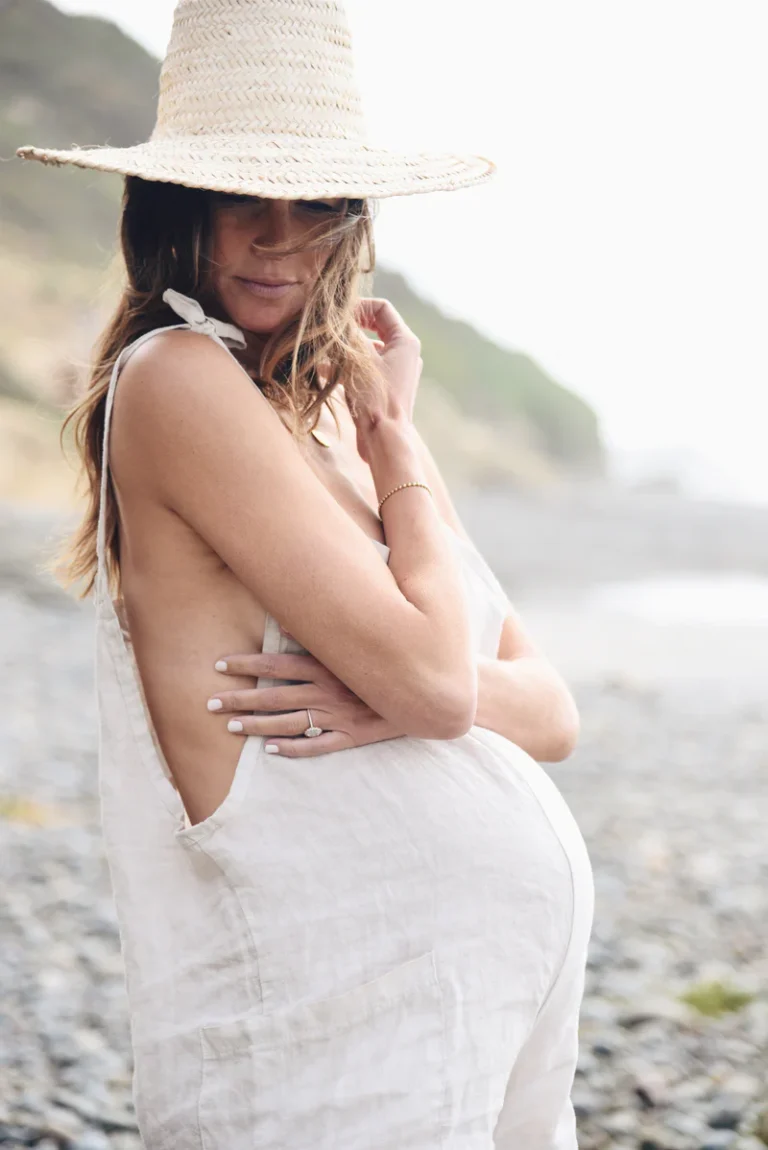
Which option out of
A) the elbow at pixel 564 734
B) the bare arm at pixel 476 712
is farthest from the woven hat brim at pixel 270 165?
the elbow at pixel 564 734

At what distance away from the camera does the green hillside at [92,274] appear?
29531 millimetres

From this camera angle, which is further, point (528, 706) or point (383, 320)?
point (383, 320)

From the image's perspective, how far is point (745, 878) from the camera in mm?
5785

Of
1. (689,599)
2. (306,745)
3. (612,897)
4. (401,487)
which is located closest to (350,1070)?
(306,745)

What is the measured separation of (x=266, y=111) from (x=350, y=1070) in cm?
146

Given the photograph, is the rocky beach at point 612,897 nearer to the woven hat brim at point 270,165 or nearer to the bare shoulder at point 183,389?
the bare shoulder at point 183,389

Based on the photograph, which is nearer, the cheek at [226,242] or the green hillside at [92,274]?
the cheek at [226,242]

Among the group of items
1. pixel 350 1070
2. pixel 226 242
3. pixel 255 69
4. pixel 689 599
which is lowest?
pixel 689 599

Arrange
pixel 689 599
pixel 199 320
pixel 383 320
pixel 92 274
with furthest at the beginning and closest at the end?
pixel 92 274 < pixel 689 599 < pixel 383 320 < pixel 199 320

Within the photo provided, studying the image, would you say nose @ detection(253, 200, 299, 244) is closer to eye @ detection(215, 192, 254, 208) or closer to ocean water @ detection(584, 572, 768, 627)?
eye @ detection(215, 192, 254, 208)

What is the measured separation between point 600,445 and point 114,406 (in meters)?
49.7

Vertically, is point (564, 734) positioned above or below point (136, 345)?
below

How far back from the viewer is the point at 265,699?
1912 millimetres

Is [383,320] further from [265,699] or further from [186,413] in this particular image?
[265,699]
